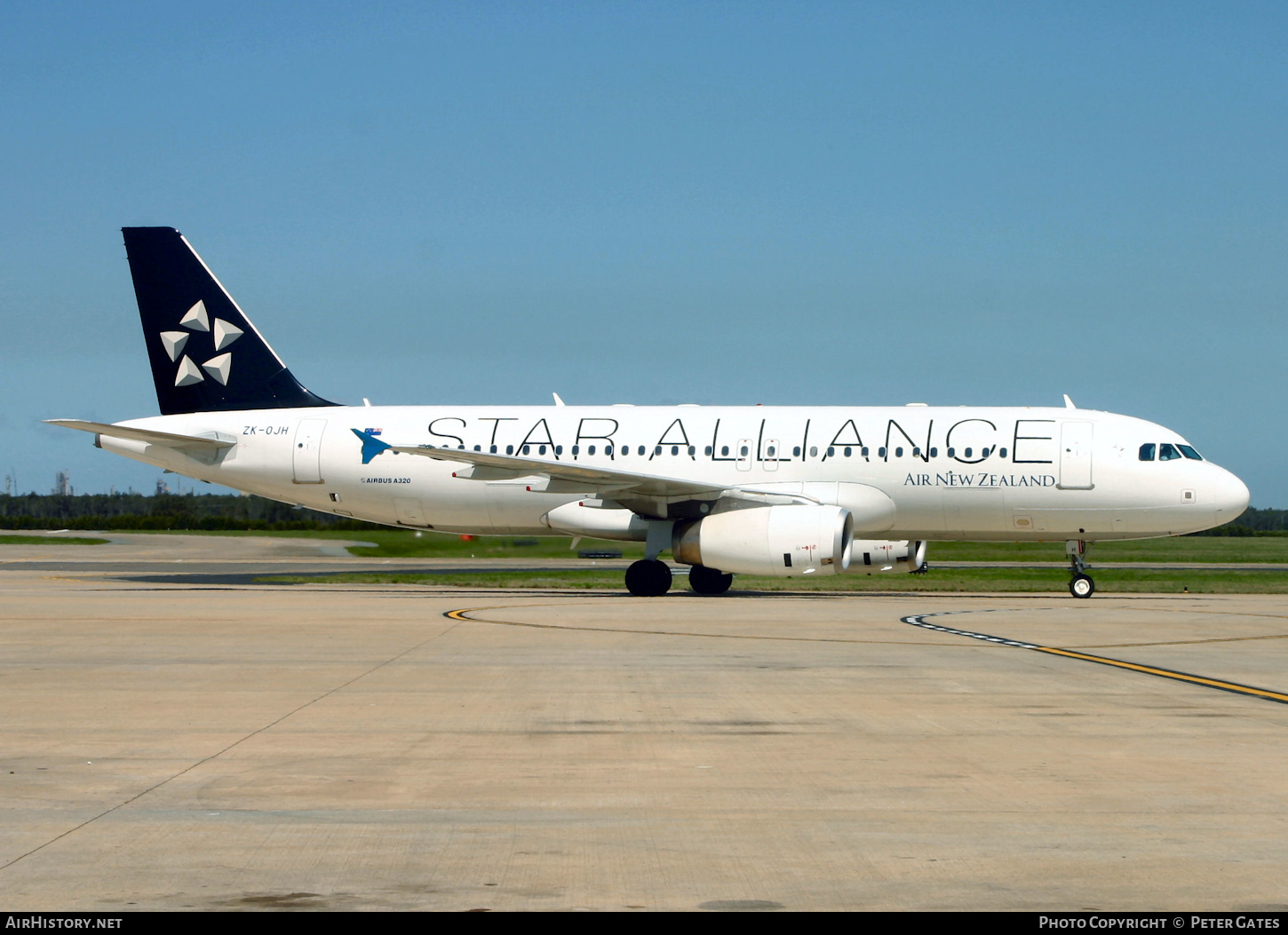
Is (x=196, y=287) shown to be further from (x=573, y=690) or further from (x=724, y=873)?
(x=724, y=873)

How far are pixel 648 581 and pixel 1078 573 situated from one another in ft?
28.6

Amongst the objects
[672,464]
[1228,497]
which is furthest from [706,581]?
[1228,497]

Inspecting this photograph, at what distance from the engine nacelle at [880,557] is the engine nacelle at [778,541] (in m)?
1.96

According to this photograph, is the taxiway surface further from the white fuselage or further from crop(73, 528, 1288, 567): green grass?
crop(73, 528, 1288, 567): green grass

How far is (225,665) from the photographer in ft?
40.8

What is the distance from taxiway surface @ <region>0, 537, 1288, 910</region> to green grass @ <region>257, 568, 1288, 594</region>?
12.4 m

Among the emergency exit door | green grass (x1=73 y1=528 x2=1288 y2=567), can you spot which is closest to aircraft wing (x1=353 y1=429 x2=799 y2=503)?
the emergency exit door

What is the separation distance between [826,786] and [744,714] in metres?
2.65

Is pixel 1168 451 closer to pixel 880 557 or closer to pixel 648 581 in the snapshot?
pixel 880 557

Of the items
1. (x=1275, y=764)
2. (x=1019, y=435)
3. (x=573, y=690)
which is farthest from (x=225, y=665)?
(x=1019, y=435)

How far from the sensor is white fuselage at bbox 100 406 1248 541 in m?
24.9

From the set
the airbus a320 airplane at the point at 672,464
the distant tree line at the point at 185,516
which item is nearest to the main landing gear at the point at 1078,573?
the airbus a320 airplane at the point at 672,464

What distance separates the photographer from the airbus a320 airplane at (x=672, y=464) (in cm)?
2453

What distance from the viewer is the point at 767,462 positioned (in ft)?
84.3
